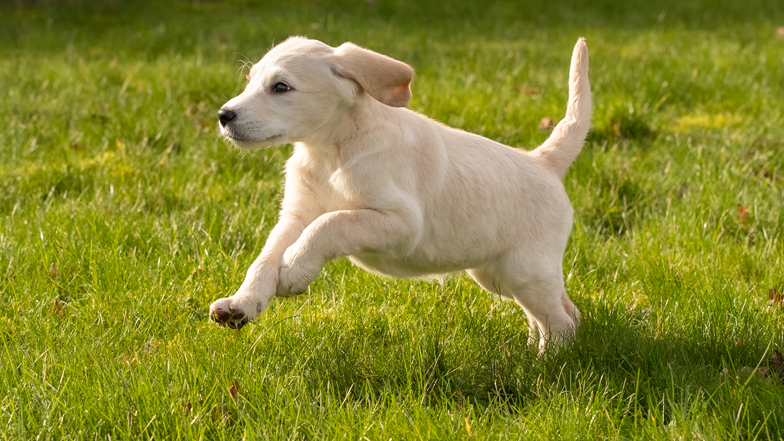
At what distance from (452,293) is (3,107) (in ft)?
13.5

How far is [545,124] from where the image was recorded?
213 inches

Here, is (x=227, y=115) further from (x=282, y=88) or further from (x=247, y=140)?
(x=282, y=88)

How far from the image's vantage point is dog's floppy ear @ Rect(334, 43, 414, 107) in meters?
2.60

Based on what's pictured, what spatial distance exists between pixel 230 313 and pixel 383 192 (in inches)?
26.8

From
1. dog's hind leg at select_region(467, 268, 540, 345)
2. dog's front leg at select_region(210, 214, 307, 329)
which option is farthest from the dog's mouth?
dog's hind leg at select_region(467, 268, 540, 345)

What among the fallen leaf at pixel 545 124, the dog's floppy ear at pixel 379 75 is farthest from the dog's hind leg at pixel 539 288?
the fallen leaf at pixel 545 124

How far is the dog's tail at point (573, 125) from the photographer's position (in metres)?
3.22

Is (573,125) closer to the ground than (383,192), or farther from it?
farther from it

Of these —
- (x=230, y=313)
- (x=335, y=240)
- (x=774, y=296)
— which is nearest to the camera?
(x=230, y=313)

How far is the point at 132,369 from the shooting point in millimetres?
2471

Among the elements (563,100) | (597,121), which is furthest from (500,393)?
(563,100)

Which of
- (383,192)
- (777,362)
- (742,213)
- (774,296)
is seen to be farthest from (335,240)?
(742,213)

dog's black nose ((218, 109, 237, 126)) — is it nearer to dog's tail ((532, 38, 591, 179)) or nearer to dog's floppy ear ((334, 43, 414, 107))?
dog's floppy ear ((334, 43, 414, 107))

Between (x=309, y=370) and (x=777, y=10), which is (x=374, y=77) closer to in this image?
(x=309, y=370)
